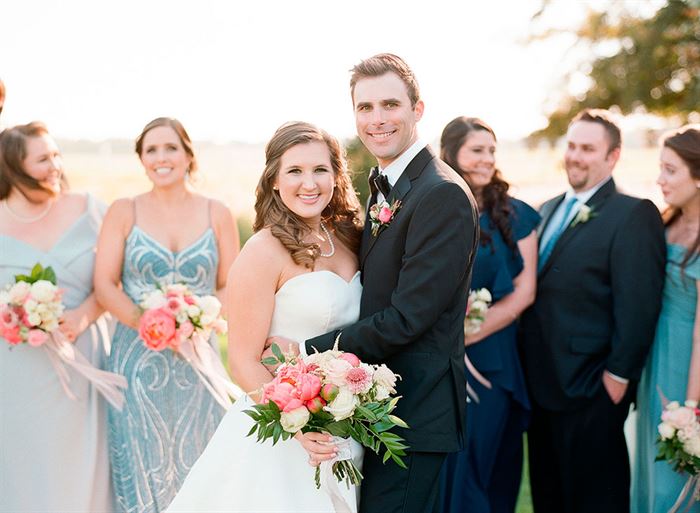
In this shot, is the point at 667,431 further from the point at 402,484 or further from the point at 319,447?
the point at 319,447

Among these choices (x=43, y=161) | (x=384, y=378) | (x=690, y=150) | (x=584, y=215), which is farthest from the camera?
(x=43, y=161)

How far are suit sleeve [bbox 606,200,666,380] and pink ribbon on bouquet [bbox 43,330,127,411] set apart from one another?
3.18 meters

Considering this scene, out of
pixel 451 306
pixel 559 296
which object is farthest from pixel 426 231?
pixel 559 296

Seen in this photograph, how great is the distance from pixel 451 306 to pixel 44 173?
3.04 metres

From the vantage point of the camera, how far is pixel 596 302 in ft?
17.4

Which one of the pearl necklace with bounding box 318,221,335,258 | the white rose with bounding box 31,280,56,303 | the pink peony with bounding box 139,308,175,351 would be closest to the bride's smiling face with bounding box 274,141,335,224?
the pearl necklace with bounding box 318,221,335,258

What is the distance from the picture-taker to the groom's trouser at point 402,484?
3.85 meters

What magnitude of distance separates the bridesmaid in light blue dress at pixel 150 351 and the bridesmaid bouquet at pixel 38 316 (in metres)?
0.25

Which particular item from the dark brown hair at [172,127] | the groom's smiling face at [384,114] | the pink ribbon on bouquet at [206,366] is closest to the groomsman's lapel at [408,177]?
the groom's smiling face at [384,114]

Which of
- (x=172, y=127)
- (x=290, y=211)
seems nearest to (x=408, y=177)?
(x=290, y=211)

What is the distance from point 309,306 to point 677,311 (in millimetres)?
2495

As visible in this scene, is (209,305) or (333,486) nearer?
(333,486)

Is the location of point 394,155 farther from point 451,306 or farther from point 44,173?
point 44,173

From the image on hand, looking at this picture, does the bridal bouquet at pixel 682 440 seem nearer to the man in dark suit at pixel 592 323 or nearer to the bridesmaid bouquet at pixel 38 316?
the man in dark suit at pixel 592 323
